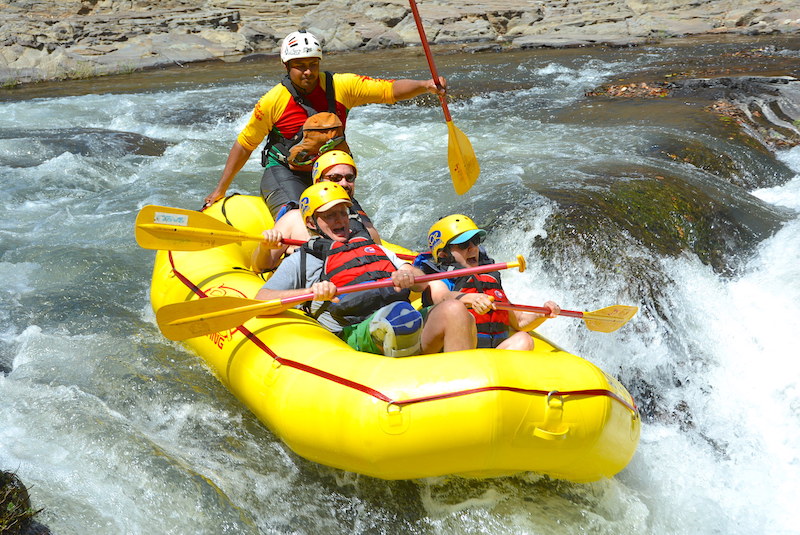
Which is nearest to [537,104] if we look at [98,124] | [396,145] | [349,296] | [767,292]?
[396,145]

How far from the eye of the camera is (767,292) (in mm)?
4844

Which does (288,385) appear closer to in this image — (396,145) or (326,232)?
(326,232)

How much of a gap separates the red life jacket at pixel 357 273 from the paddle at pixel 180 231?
25 centimetres

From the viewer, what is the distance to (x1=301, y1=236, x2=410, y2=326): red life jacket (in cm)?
315

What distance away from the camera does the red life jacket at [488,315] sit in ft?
10.5

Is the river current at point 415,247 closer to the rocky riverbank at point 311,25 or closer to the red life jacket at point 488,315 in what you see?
the red life jacket at point 488,315

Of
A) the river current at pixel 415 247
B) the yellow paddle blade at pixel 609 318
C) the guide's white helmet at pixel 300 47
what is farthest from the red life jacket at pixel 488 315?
the guide's white helmet at pixel 300 47

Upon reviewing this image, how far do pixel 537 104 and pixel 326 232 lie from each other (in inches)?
245

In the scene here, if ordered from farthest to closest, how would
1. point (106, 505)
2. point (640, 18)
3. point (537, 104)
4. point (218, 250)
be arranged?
1. point (640, 18)
2. point (537, 104)
3. point (218, 250)
4. point (106, 505)

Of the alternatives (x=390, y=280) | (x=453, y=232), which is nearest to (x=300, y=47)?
(x=453, y=232)

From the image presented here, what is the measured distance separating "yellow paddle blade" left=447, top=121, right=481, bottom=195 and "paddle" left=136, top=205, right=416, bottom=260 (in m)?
1.41

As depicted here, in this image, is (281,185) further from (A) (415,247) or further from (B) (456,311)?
(B) (456,311)

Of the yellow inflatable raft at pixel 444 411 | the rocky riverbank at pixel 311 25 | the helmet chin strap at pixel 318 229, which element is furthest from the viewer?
the rocky riverbank at pixel 311 25

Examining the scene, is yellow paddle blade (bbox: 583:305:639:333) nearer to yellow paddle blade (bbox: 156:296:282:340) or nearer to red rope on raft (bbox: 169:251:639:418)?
red rope on raft (bbox: 169:251:639:418)
